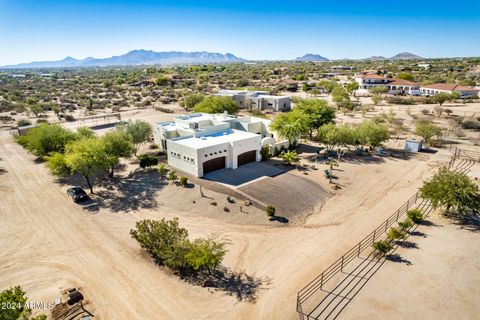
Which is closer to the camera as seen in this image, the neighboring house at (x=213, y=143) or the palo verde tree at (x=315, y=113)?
the neighboring house at (x=213, y=143)

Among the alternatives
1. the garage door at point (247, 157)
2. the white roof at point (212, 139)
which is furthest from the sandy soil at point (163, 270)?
the garage door at point (247, 157)

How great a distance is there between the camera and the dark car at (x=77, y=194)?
31891 mm

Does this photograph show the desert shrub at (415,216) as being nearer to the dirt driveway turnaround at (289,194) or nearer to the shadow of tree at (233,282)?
the dirt driveway turnaround at (289,194)

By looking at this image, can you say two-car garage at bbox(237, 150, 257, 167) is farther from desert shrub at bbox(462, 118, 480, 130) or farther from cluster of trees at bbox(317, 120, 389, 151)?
desert shrub at bbox(462, 118, 480, 130)

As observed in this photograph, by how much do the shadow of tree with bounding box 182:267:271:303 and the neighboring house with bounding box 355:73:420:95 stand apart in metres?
106

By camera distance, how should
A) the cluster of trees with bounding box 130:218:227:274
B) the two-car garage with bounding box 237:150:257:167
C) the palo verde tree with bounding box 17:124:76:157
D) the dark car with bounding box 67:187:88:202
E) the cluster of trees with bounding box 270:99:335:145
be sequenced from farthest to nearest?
the cluster of trees with bounding box 270:99:335:145, the palo verde tree with bounding box 17:124:76:157, the two-car garage with bounding box 237:150:257:167, the dark car with bounding box 67:187:88:202, the cluster of trees with bounding box 130:218:227:274

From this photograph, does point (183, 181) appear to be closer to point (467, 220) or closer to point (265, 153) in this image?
point (265, 153)

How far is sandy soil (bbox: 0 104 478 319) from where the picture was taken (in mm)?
18750

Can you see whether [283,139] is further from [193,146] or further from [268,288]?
[268,288]

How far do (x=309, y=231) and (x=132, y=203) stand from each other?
18.4 m

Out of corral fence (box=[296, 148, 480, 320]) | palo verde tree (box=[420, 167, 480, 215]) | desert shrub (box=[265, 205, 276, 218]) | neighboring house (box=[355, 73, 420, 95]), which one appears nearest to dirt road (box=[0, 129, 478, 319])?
corral fence (box=[296, 148, 480, 320])

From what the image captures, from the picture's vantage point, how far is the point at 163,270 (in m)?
21.7

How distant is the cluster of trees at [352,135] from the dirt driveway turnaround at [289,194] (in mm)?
11418

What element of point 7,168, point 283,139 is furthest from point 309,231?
point 7,168
